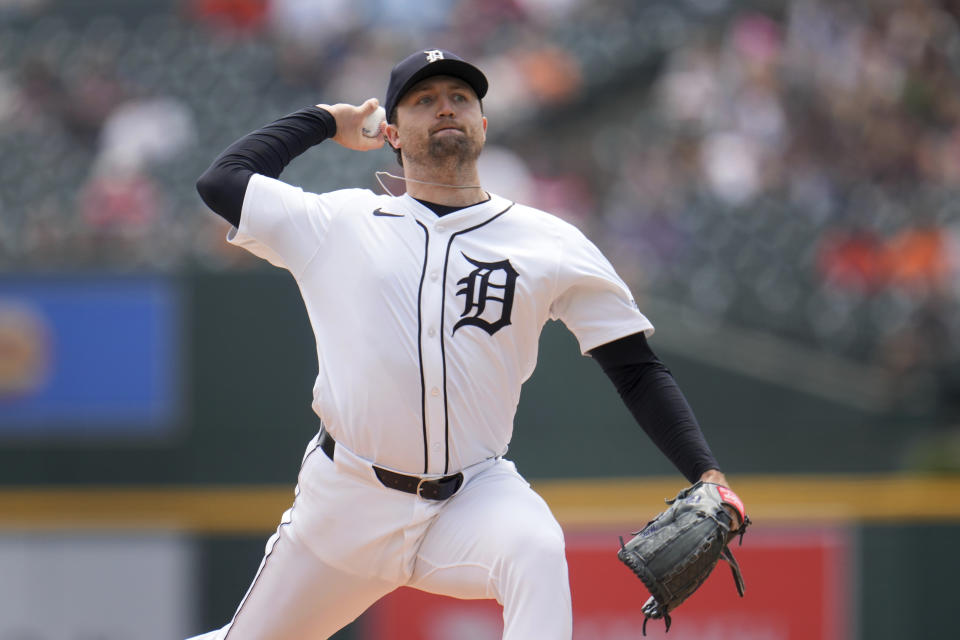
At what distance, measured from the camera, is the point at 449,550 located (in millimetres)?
3018

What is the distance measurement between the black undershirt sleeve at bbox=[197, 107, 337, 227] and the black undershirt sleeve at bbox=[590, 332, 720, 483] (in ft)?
2.92

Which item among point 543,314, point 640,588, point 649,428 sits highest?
point 543,314

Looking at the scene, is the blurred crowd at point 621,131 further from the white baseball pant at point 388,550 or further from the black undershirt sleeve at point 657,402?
the white baseball pant at point 388,550

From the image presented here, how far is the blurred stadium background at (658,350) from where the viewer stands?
6012 millimetres

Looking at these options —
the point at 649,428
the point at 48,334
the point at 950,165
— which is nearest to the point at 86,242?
the point at 48,334

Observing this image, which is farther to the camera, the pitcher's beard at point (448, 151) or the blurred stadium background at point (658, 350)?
the blurred stadium background at point (658, 350)

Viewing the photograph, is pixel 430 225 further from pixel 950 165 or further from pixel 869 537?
pixel 950 165

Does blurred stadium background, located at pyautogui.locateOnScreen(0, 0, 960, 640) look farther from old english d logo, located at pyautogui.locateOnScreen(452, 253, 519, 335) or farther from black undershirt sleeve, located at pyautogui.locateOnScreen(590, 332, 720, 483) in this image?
old english d logo, located at pyautogui.locateOnScreen(452, 253, 519, 335)

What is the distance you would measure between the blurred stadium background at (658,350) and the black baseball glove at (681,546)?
3119 millimetres

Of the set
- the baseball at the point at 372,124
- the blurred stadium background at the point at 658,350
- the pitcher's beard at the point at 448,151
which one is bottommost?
the blurred stadium background at the point at 658,350

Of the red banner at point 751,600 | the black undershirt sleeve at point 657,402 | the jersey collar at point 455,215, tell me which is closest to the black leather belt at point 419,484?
the black undershirt sleeve at point 657,402

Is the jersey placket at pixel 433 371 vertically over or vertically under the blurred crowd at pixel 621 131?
under

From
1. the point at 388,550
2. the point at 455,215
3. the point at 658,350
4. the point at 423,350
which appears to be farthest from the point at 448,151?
the point at 658,350

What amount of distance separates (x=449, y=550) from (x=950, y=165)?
17.8ft
